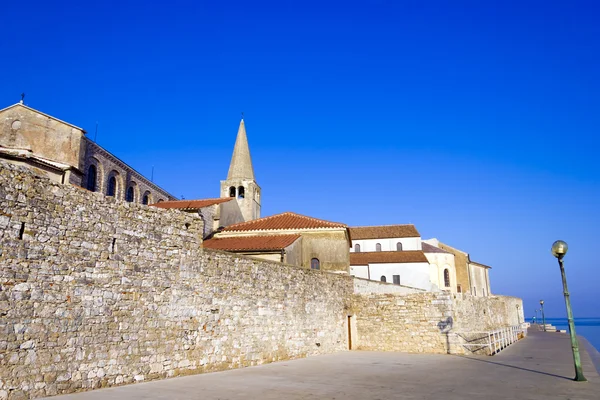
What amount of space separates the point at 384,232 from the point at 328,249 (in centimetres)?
2868

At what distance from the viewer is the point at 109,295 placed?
33.6ft

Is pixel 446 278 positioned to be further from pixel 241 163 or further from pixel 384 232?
pixel 241 163

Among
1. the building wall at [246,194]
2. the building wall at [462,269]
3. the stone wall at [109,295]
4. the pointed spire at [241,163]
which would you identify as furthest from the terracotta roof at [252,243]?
the building wall at [462,269]

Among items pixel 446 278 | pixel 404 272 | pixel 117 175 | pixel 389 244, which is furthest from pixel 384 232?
pixel 117 175

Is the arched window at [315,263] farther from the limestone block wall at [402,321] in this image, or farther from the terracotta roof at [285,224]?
the limestone block wall at [402,321]

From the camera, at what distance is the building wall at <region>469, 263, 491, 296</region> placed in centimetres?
6053

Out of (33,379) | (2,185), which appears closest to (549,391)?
(33,379)

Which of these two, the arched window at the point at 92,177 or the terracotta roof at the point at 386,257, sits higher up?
the arched window at the point at 92,177

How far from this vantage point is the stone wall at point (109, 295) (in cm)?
857

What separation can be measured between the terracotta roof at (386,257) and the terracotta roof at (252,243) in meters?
24.7

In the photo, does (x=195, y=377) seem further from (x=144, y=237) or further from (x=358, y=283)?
(x=358, y=283)

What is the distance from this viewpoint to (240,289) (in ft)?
47.3

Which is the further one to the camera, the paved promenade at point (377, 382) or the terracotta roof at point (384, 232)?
the terracotta roof at point (384, 232)

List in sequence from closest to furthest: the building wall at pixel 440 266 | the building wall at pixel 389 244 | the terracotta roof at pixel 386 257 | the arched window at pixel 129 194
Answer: the arched window at pixel 129 194, the terracotta roof at pixel 386 257, the building wall at pixel 440 266, the building wall at pixel 389 244
